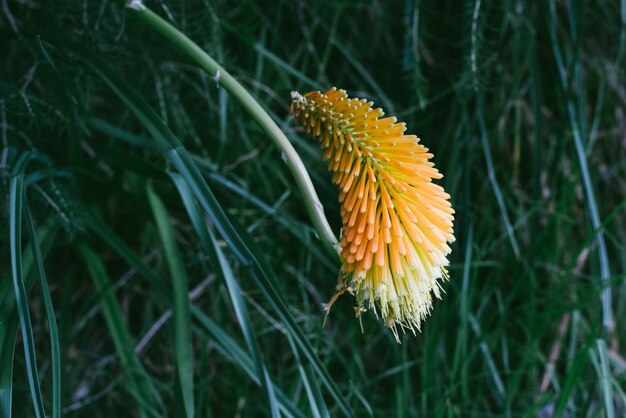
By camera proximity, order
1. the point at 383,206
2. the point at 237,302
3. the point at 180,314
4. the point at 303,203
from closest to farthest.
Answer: the point at 383,206
the point at 237,302
the point at 180,314
the point at 303,203

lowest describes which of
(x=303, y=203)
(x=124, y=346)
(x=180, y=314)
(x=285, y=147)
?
(x=124, y=346)

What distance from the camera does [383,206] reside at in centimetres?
60

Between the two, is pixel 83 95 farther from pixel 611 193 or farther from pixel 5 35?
pixel 611 193

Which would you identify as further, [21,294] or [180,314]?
[180,314]

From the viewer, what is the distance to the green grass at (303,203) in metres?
1.00

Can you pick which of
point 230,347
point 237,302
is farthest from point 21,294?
point 230,347

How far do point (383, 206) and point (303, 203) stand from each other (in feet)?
1.14

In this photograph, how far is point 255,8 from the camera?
125 centimetres

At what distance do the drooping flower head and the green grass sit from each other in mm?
334

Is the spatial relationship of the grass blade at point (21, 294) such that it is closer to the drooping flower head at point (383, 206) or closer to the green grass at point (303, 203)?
the green grass at point (303, 203)

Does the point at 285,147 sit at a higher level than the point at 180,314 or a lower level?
higher

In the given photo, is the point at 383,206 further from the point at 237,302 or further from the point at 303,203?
the point at 303,203

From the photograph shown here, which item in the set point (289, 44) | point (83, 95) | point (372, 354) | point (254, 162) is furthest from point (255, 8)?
point (372, 354)

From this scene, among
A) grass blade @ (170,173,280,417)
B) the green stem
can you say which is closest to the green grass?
grass blade @ (170,173,280,417)
